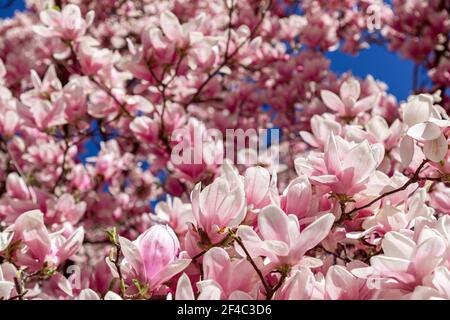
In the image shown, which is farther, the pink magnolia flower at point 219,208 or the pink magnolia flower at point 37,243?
the pink magnolia flower at point 37,243

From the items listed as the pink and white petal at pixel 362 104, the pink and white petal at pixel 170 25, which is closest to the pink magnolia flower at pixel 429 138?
the pink and white petal at pixel 362 104

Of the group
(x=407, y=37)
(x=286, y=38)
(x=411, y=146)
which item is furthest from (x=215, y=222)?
(x=407, y=37)

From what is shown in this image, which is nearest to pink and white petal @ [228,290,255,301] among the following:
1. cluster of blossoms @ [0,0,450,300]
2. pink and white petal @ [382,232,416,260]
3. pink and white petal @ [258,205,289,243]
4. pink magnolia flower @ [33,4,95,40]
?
cluster of blossoms @ [0,0,450,300]

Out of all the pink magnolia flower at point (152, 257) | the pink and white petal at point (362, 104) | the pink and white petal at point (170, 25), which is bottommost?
the pink magnolia flower at point (152, 257)

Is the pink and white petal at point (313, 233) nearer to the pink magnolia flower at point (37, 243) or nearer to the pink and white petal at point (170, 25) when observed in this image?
the pink magnolia flower at point (37, 243)

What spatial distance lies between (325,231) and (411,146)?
0.37 m

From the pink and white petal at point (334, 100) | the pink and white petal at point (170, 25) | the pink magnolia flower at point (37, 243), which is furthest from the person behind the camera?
the pink and white petal at point (334, 100)

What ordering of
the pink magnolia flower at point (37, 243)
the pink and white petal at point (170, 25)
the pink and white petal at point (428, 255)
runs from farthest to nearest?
the pink and white petal at point (170, 25) → the pink magnolia flower at point (37, 243) → the pink and white petal at point (428, 255)

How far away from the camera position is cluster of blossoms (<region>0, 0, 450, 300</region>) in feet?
2.98

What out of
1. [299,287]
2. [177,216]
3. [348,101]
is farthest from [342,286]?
[348,101]

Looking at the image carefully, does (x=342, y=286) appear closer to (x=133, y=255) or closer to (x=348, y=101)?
(x=133, y=255)

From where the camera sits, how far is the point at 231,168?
41.9 inches

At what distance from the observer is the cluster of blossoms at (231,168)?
907 mm

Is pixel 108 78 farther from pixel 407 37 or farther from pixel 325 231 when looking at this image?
pixel 407 37
